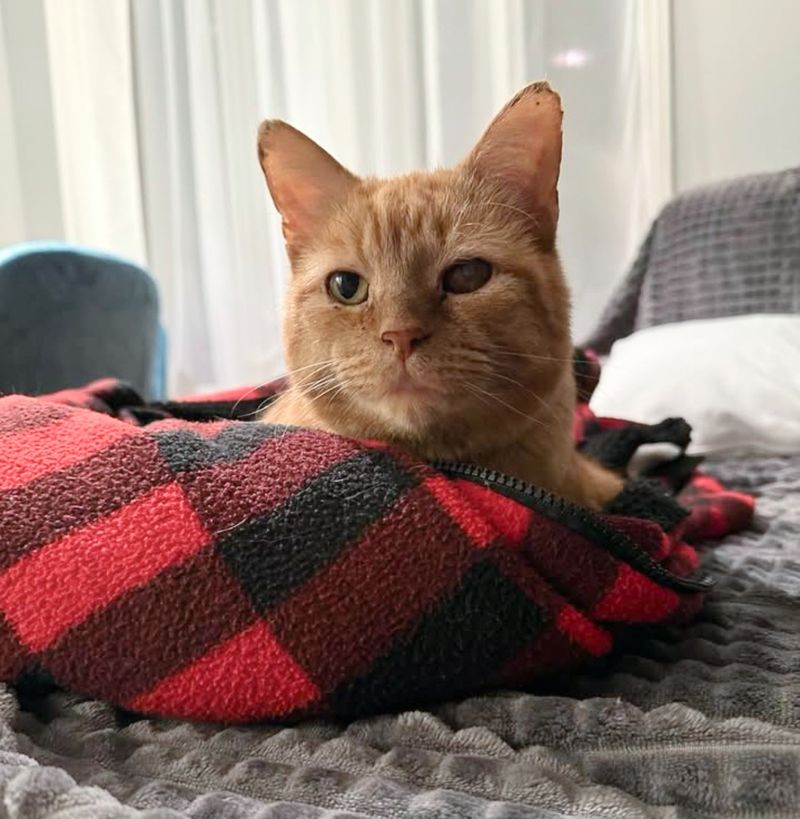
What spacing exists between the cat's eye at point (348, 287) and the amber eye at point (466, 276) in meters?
0.09

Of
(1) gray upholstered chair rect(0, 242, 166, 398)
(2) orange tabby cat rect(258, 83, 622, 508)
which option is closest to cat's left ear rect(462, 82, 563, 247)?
(2) orange tabby cat rect(258, 83, 622, 508)

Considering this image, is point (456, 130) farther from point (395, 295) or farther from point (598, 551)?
point (598, 551)

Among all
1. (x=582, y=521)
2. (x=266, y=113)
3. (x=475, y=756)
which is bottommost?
(x=475, y=756)

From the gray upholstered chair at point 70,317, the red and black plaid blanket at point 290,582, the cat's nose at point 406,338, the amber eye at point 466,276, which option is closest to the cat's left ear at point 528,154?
the amber eye at point 466,276

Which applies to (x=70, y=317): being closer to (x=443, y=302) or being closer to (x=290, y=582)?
(x=443, y=302)

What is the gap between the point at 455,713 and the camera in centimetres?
66

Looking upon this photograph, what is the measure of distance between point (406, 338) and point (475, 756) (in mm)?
378

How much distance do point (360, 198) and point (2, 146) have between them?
247 cm

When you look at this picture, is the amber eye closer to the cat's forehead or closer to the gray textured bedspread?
the cat's forehead

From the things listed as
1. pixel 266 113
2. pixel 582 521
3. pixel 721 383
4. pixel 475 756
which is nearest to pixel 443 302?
pixel 582 521

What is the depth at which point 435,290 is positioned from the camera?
0.84 metres

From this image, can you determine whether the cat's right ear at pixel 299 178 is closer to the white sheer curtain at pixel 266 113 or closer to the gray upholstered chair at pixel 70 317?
the gray upholstered chair at pixel 70 317

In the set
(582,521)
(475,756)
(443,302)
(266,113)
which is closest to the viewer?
(475,756)

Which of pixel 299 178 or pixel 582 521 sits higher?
pixel 299 178
